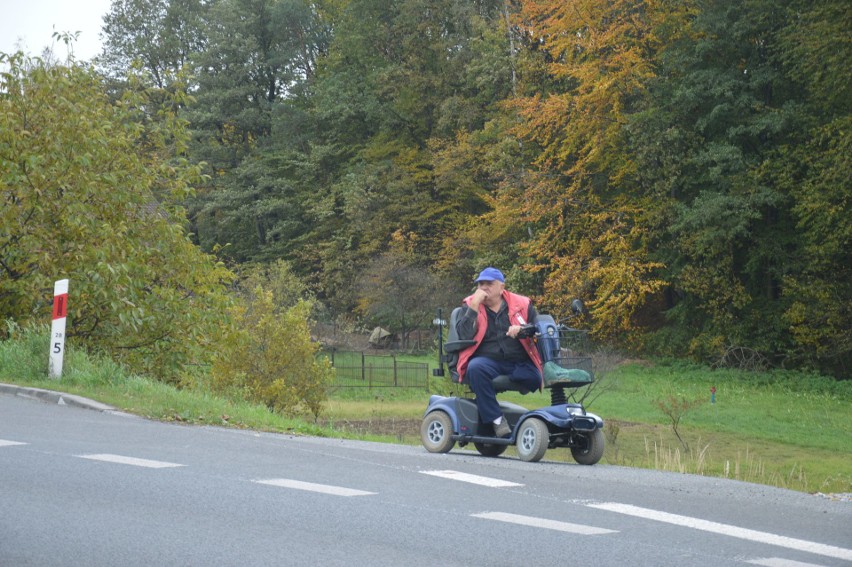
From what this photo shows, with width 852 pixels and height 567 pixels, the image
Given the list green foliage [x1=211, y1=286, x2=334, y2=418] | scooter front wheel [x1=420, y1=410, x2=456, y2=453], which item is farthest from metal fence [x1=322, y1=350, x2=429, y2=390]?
scooter front wheel [x1=420, y1=410, x2=456, y2=453]

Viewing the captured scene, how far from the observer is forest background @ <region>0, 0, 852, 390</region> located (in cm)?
1883

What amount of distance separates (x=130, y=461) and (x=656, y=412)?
23.6m

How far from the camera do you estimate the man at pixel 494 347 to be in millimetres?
11344

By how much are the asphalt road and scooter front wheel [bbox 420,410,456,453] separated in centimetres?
92

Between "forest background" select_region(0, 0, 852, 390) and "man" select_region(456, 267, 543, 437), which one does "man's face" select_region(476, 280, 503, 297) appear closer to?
"man" select_region(456, 267, 543, 437)

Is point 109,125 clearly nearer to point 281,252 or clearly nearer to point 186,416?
point 186,416

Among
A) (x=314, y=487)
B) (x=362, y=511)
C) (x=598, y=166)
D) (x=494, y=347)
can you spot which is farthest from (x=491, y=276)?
(x=598, y=166)

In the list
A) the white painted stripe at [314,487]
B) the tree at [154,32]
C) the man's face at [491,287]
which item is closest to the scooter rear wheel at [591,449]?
the man's face at [491,287]

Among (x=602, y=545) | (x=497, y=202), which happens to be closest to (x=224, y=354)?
(x=602, y=545)

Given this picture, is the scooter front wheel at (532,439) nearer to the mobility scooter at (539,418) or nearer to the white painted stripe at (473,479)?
the mobility scooter at (539,418)

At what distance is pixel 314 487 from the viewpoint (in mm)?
8148

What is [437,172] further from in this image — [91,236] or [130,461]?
[130,461]

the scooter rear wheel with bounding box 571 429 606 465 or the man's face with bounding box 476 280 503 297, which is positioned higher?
the man's face with bounding box 476 280 503 297

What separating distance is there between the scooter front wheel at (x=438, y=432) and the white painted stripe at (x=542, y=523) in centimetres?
412
